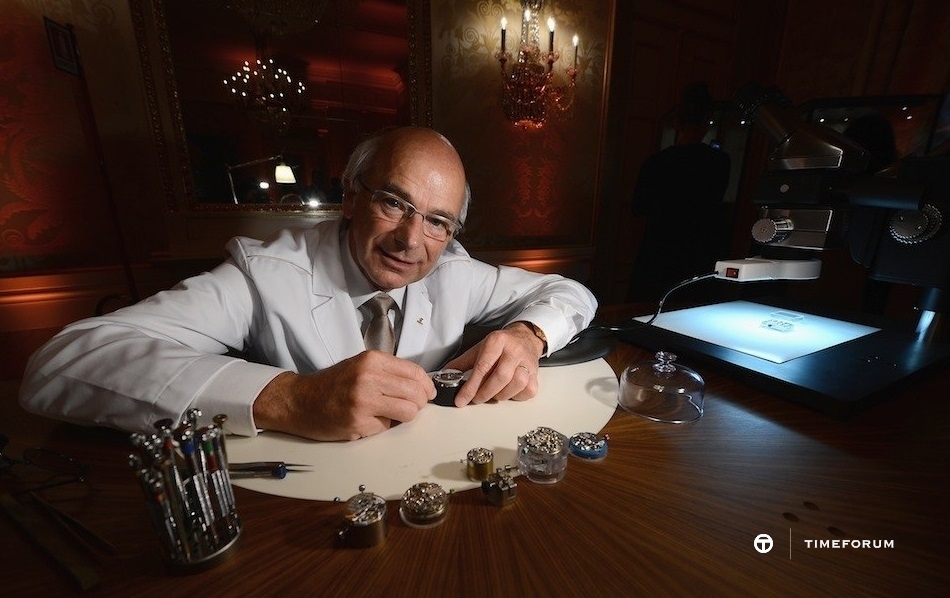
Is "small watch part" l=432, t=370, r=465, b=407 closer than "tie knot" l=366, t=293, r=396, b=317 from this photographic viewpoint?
Yes

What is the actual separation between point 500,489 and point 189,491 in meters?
0.39

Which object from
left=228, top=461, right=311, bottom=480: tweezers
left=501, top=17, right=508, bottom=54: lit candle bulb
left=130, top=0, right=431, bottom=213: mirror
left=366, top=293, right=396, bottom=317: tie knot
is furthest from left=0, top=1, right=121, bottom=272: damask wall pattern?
left=228, top=461, right=311, bottom=480: tweezers

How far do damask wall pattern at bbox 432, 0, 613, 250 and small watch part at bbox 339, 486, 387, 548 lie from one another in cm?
278

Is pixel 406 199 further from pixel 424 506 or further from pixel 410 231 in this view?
pixel 424 506

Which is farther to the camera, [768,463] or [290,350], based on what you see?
[290,350]

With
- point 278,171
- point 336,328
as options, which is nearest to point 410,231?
point 336,328

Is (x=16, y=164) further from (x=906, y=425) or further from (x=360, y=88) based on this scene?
(x=906, y=425)

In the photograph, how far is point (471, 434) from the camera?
75cm

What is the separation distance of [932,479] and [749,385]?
338 millimetres

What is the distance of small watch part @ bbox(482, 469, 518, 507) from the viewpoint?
1.82ft

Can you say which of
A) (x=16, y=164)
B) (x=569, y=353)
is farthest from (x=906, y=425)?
(x=16, y=164)

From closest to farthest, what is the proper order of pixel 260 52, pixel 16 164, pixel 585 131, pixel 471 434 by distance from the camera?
1. pixel 471 434
2. pixel 16 164
3. pixel 260 52
4. pixel 585 131

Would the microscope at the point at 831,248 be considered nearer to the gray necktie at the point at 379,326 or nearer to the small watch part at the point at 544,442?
the small watch part at the point at 544,442

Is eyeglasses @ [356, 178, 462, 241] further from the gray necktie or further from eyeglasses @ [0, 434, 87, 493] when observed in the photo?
eyeglasses @ [0, 434, 87, 493]
